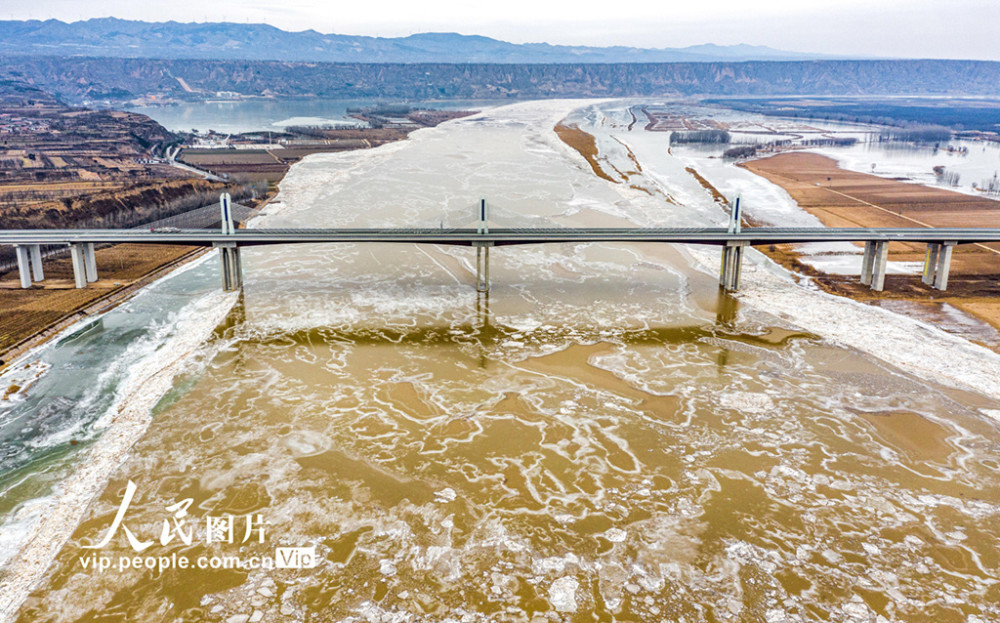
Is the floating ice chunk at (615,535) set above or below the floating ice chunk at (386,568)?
above

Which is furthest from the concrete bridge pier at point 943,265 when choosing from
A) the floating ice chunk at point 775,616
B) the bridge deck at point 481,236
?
the floating ice chunk at point 775,616

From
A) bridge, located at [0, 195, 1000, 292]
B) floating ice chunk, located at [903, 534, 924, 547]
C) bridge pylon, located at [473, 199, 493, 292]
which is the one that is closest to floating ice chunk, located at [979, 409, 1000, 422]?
floating ice chunk, located at [903, 534, 924, 547]

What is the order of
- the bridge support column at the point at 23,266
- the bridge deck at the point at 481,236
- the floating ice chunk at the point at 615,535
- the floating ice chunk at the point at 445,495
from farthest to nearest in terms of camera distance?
the bridge deck at the point at 481,236 < the bridge support column at the point at 23,266 < the floating ice chunk at the point at 445,495 < the floating ice chunk at the point at 615,535

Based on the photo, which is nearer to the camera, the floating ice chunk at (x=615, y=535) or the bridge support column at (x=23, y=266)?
the floating ice chunk at (x=615, y=535)

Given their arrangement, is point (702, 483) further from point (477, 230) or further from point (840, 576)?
point (477, 230)

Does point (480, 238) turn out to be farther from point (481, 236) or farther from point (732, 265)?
point (732, 265)

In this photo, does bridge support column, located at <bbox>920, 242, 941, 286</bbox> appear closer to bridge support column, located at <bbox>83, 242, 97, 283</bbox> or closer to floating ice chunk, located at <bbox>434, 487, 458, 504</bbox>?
floating ice chunk, located at <bbox>434, 487, 458, 504</bbox>

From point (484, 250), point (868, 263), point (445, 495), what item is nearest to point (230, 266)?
point (484, 250)

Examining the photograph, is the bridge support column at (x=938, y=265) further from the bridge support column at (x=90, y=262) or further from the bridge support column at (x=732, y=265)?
the bridge support column at (x=90, y=262)
